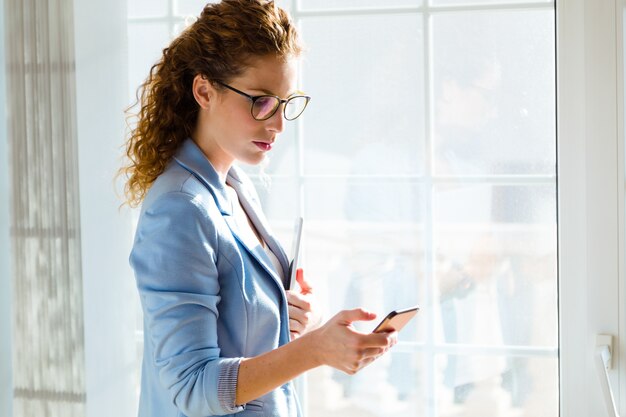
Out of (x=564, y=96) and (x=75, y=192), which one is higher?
(x=564, y=96)

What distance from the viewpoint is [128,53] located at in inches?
90.9

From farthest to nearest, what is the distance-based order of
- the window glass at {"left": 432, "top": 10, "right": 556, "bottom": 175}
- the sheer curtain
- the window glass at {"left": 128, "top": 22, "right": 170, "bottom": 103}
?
the window glass at {"left": 128, "top": 22, "right": 170, "bottom": 103}
the sheer curtain
the window glass at {"left": 432, "top": 10, "right": 556, "bottom": 175}

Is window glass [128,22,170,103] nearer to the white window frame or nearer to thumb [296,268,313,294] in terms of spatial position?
thumb [296,268,313,294]

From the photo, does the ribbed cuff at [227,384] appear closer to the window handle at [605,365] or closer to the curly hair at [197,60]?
the curly hair at [197,60]

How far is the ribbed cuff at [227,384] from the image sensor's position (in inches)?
50.8

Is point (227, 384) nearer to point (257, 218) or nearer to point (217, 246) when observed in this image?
point (217, 246)

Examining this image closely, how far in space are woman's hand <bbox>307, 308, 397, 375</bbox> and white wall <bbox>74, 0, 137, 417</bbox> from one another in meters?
1.14

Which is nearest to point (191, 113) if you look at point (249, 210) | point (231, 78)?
point (231, 78)

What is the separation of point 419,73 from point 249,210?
70 centimetres

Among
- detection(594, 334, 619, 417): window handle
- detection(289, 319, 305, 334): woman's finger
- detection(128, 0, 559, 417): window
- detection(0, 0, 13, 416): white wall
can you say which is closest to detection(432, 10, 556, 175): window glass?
detection(128, 0, 559, 417): window

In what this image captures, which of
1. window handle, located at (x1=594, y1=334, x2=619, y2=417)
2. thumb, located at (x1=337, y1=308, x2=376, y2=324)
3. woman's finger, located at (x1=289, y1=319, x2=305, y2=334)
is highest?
thumb, located at (x1=337, y1=308, x2=376, y2=324)

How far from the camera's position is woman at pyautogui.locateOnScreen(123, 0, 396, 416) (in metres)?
1.30

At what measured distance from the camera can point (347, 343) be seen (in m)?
1.27

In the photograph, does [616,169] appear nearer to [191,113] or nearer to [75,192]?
[191,113]
